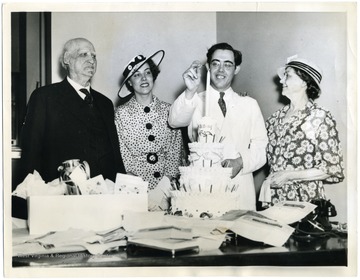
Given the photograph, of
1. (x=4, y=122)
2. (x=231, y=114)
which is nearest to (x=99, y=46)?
(x=4, y=122)

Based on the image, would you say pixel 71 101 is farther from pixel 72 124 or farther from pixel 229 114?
pixel 229 114

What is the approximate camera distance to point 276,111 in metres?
1.78

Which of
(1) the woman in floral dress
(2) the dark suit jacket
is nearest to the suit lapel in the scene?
(2) the dark suit jacket

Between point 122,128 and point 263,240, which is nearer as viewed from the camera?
point 263,240

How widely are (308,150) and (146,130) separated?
577mm

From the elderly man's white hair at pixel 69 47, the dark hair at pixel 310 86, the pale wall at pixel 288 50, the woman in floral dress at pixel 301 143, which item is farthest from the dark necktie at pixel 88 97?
the dark hair at pixel 310 86

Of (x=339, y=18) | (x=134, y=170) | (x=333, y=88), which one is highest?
(x=339, y=18)

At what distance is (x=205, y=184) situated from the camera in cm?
164

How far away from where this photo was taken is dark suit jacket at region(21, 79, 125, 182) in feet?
5.71

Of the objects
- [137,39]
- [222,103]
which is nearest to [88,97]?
[137,39]

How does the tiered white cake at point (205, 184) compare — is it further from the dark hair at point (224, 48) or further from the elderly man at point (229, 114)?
the dark hair at point (224, 48)

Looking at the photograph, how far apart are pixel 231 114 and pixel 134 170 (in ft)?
1.33

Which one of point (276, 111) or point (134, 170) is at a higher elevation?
point (276, 111)

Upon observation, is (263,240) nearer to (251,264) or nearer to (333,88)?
(251,264)
